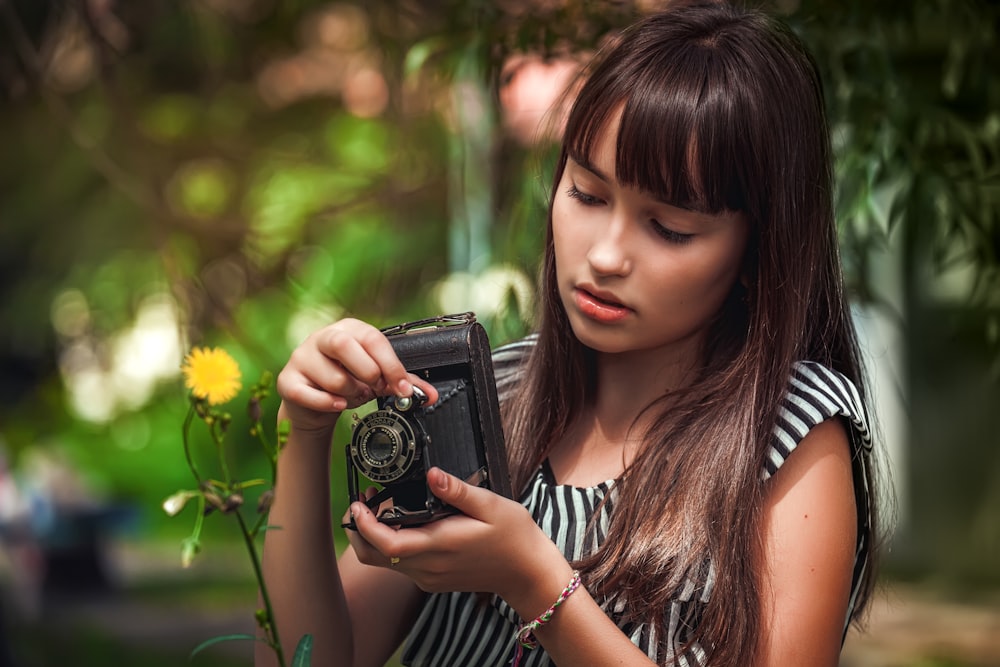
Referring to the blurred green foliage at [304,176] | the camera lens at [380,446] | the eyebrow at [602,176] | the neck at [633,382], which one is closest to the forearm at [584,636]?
the camera lens at [380,446]

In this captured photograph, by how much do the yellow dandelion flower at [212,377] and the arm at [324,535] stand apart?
0.21m

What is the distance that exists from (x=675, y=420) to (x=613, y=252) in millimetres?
248

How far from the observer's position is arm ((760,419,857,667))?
134 centimetres

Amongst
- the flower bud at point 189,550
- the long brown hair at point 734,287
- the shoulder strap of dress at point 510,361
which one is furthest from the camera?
the shoulder strap of dress at point 510,361

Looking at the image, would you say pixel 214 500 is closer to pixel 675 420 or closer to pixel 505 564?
pixel 505 564

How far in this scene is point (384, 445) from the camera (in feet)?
4.25

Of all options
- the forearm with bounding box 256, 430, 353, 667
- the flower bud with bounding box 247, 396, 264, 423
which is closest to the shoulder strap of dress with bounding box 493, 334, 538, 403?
the forearm with bounding box 256, 430, 353, 667

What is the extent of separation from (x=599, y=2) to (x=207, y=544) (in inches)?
196

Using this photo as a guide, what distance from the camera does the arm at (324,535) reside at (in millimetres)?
1326

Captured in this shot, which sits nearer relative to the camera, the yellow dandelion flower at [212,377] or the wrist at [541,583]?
Result: the yellow dandelion flower at [212,377]

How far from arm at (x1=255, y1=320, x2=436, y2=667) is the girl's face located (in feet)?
0.82

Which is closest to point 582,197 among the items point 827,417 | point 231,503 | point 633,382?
point 633,382

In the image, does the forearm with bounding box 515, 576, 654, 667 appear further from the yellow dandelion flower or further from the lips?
the yellow dandelion flower

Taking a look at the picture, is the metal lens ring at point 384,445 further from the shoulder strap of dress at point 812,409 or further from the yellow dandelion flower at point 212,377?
the shoulder strap of dress at point 812,409
